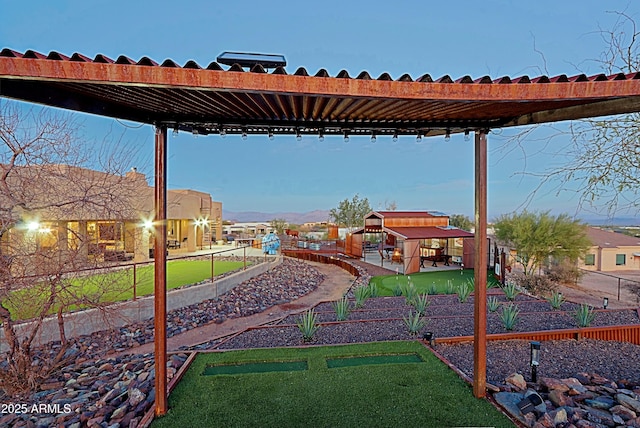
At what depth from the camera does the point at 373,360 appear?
4.47 m

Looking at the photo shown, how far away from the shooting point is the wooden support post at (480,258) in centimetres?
322

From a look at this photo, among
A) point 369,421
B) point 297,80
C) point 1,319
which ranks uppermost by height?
point 297,80

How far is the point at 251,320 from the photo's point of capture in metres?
8.49

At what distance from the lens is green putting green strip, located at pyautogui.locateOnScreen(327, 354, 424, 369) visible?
14.2 ft

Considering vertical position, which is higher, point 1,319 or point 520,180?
point 520,180

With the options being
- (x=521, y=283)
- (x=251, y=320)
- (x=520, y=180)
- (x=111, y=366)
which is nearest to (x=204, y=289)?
(x=251, y=320)

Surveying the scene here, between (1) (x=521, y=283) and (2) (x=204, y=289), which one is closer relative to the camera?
(2) (x=204, y=289)

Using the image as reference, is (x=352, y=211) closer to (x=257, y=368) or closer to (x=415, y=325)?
(x=415, y=325)

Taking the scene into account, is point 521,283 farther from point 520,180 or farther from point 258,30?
point 258,30

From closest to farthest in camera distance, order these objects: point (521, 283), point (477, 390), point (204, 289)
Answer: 1. point (477, 390)
2. point (204, 289)
3. point (521, 283)

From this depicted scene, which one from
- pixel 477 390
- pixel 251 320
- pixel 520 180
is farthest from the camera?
pixel 251 320

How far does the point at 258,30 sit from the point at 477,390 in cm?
2534

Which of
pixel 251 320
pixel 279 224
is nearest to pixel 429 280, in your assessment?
pixel 251 320

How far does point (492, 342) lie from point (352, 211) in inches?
1227
